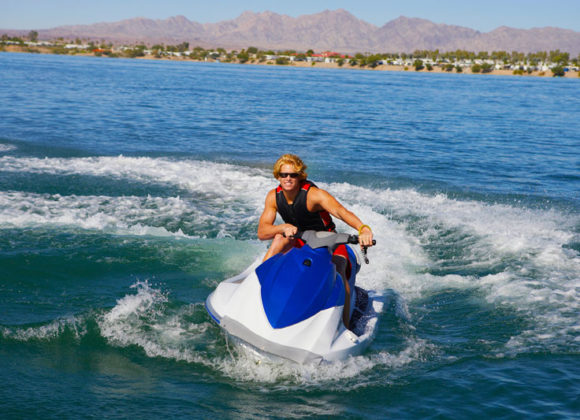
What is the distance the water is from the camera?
4852 millimetres

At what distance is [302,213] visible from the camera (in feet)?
18.1

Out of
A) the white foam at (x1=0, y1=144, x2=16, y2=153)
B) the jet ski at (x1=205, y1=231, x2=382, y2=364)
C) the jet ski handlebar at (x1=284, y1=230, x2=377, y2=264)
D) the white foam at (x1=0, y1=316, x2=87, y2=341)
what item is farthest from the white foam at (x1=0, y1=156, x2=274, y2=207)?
the jet ski at (x1=205, y1=231, x2=382, y2=364)

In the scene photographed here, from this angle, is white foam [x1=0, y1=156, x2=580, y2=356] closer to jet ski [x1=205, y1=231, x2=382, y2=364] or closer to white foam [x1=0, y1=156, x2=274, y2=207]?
white foam [x1=0, y1=156, x2=274, y2=207]

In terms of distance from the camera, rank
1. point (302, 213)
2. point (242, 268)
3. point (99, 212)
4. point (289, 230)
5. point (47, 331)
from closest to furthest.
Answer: point (289, 230) < point (302, 213) < point (47, 331) < point (242, 268) < point (99, 212)

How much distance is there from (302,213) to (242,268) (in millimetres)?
2583

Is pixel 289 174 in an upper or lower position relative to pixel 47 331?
upper

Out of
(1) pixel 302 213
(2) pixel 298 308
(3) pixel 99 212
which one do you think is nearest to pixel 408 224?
(1) pixel 302 213

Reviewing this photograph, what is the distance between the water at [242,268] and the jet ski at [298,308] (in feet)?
0.74

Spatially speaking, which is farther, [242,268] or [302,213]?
[242,268]

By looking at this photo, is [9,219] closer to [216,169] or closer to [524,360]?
[216,169]

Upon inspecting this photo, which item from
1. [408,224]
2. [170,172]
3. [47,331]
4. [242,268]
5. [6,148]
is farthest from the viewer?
[6,148]

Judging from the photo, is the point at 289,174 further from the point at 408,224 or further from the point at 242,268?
the point at 408,224

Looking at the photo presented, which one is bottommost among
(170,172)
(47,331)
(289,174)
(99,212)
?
(47,331)

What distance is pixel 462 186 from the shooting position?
13.7 meters
